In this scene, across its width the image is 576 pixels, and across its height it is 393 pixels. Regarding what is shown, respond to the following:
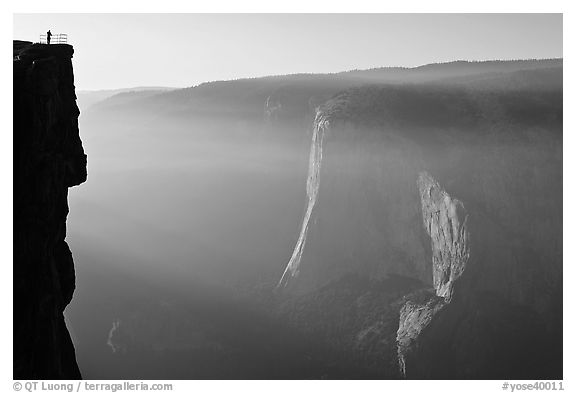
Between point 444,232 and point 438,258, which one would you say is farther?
point 438,258

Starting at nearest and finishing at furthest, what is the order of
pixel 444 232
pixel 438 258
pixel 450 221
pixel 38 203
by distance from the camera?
pixel 38 203 < pixel 450 221 < pixel 444 232 < pixel 438 258

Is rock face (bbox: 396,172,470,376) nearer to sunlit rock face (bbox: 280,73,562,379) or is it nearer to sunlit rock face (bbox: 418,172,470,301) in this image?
sunlit rock face (bbox: 418,172,470,301)

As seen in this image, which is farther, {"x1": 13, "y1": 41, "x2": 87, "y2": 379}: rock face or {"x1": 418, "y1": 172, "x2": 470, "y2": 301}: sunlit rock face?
{"x1": 418, "y1": 172, "x2": 470, "y2": 301}: sunlit rock face

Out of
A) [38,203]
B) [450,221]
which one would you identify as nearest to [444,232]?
[450,221]

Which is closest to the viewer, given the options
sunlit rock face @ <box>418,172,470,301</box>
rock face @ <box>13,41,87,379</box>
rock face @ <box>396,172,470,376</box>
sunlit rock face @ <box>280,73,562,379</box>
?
rock face @ <box>13,41,87,379</box>

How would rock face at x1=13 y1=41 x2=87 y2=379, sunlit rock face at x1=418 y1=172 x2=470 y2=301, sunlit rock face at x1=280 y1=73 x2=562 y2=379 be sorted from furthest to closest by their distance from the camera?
sunlit rock face at x1=418 y1=172 x2=470 y2=301 → sunlit rock face at x1=280 y1=73 x2=562 y2=379 → rock face at x1=13 y1=41 x2=87 y2=379

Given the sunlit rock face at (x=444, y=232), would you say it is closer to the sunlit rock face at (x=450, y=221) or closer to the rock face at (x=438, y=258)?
the rock face at (x=438, y=258)

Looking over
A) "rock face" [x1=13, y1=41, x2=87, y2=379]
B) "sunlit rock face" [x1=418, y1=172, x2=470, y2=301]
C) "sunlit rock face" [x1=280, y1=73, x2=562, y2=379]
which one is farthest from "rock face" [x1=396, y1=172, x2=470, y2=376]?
"rock face" [x1=13, y1=41, x2=87, y2=379]

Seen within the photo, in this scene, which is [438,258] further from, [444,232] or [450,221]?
[450,221]
